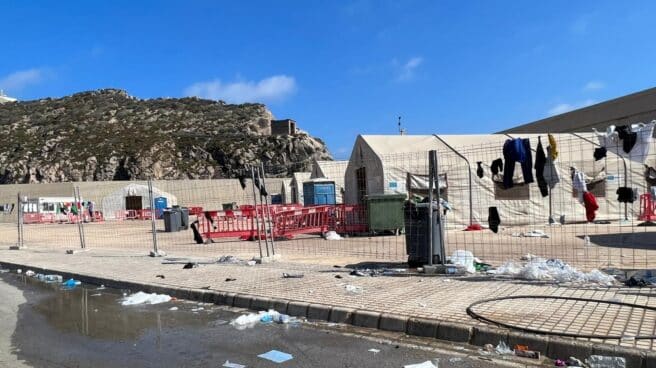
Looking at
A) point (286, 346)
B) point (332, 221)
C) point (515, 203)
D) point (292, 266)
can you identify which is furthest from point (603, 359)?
point (515, 203)

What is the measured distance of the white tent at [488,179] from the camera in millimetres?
20375

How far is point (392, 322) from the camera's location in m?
6.25

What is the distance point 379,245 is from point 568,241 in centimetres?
508

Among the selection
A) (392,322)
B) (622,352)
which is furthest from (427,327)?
(622,352)

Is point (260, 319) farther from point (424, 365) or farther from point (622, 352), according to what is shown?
point (622, 352)

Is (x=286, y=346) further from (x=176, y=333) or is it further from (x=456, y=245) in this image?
(x=456, y=245)

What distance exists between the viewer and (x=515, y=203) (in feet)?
68.1

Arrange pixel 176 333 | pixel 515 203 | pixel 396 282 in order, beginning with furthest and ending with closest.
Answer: pixel 515 203 → pixel 396 282 → pixel 176 333

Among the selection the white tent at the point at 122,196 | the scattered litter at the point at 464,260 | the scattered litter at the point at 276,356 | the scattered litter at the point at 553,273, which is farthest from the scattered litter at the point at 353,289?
the white tent at the point at 122,196

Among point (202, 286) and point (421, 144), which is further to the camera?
point (421, 144)

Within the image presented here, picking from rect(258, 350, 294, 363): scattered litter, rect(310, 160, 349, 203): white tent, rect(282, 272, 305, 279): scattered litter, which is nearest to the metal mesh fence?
rect(282, 272, 305, 279): scattered litter

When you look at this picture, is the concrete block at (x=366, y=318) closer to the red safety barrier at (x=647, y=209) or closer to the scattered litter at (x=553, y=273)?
the scattered litter at (x=553, y=273)

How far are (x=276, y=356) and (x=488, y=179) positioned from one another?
55.3 ft

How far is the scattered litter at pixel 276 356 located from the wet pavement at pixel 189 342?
0.08 m
